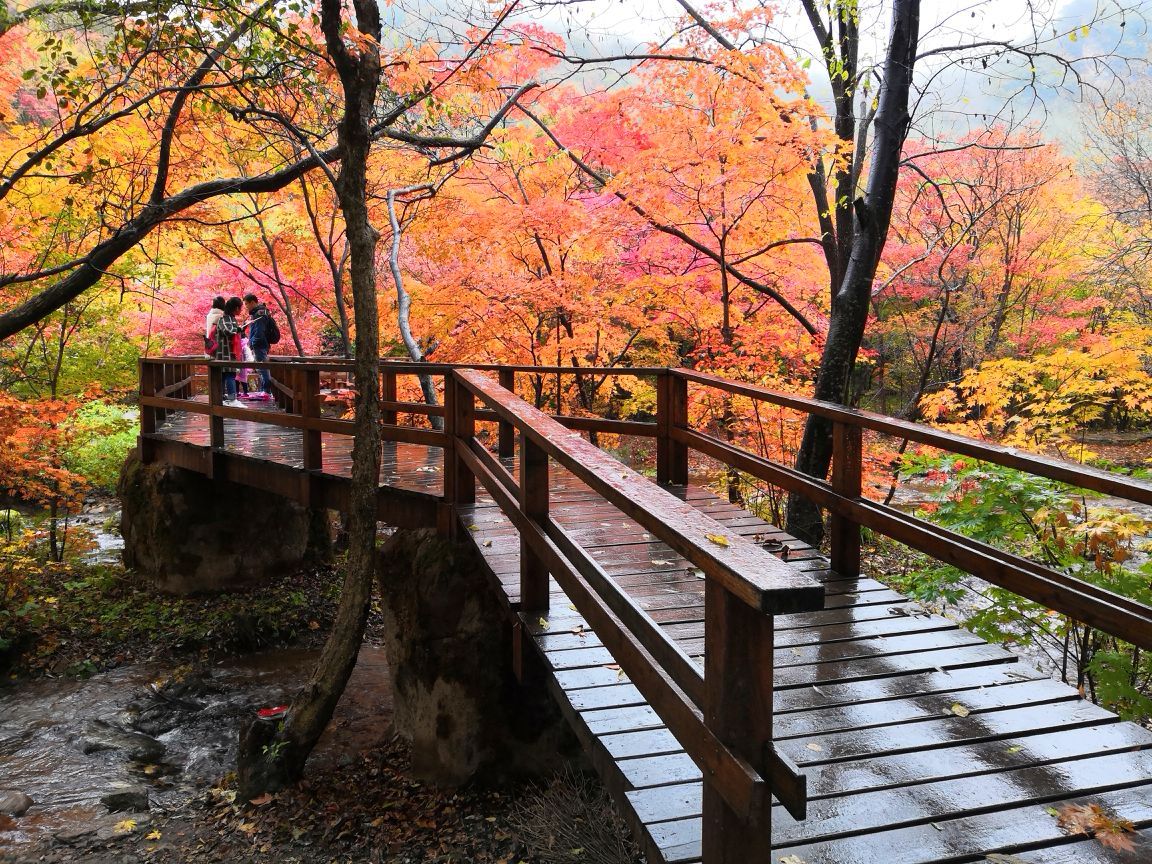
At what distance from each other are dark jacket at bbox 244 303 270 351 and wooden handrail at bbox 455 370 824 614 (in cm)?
971

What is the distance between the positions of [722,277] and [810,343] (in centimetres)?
200

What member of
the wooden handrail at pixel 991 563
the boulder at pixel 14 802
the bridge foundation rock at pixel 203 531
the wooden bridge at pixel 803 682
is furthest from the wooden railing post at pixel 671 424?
the bridge foundation rock at pixel 203 531

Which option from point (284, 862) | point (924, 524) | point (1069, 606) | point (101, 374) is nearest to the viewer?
point (1069, 606)

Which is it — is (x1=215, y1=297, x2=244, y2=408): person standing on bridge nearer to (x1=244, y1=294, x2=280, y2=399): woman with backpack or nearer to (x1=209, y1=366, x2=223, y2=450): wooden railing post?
(x1=244, y1=294, x2=280, y2=399): woman with backpack

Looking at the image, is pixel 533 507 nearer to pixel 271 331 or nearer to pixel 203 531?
pixel 203 531

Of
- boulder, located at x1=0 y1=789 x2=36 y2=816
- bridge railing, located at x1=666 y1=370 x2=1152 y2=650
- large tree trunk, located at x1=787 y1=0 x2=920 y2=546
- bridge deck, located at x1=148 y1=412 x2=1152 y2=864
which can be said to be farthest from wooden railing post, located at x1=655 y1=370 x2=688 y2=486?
boulder, located at x1=0 y1=789 x2=36 y2=816

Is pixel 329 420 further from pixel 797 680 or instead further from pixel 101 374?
pixel 101 374

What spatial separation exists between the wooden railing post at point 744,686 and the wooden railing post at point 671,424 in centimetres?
413

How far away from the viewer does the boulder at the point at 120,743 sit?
22.0 feet

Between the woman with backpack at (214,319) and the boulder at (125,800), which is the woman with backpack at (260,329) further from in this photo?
the boulder at (125,800)

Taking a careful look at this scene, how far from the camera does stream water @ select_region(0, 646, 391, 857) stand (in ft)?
19.6

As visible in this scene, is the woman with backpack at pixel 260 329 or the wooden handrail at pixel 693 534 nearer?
the wooden handrail at pixel 693 534

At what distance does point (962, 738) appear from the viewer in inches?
117

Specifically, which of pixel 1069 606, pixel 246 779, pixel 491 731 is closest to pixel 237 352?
pixel 246 779
